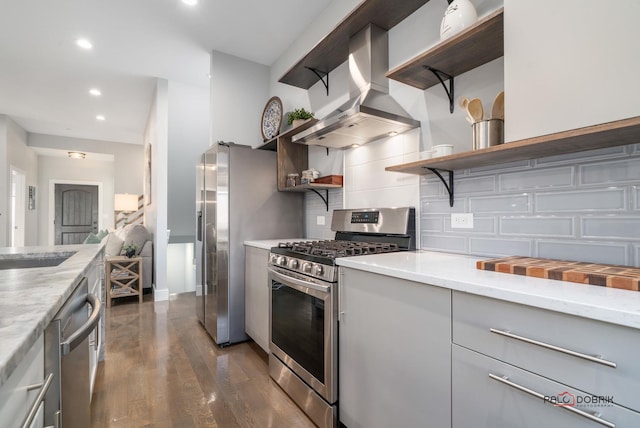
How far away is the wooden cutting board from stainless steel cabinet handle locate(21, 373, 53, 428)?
53.7 inches

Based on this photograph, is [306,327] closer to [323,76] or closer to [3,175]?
[323,76]

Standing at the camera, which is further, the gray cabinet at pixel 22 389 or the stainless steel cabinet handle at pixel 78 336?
the stainless steel cabinet handle at pixel 78 336

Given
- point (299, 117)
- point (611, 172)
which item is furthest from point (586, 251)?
point (299, 117)

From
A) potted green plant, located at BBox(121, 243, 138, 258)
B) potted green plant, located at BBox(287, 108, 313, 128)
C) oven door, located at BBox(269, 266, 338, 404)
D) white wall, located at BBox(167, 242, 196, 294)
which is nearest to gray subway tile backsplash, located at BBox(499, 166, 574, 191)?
oven door, located at BBox(269, 266, 338, 404)

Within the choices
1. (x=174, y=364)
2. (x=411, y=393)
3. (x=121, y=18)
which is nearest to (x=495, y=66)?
(x=411, y=393)

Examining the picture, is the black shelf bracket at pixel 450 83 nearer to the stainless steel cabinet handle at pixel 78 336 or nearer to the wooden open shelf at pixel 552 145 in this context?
the wooden open shelf at pixel 552 145

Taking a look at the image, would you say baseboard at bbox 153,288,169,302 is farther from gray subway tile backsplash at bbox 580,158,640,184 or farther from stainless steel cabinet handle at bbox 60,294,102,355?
gray subway tile backsplash at bbox 580,158,640,184

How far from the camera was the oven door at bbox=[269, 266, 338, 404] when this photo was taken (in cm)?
158

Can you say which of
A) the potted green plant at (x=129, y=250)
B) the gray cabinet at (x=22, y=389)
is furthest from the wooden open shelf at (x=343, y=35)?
the potted green plant at (x=129, y=250)

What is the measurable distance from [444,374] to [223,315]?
209 cm

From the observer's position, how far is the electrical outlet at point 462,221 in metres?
1.64

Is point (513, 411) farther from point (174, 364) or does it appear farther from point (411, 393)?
point (174, 364)

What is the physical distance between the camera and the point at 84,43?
3.32 m

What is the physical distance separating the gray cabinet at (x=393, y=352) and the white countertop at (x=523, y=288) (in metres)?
0.05
